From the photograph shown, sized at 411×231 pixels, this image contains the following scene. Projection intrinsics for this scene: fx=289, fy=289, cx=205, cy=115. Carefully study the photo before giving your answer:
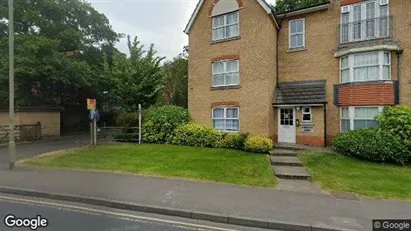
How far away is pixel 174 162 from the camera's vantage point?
1207 cm

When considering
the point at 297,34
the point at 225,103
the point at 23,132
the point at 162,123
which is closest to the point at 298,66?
the point at 297,34

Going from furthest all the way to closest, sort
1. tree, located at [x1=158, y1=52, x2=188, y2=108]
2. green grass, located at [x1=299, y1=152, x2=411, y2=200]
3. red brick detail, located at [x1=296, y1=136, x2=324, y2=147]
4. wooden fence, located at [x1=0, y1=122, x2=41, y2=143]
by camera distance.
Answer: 1. tree, located at [x1=158, y1=52, x2=188, y2=108]
2. wooden fence, located at [x1=0, y1=122, x2=41, y2=143]
3. red brick detail, located at [x1=296, y1=136, x2=324, y2=147]
4. green grass, located at [x1=299, y1=152, x2=411, y2=200]

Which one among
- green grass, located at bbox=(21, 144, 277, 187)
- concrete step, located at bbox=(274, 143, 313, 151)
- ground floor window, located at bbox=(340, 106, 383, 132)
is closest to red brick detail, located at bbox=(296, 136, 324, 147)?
concrete step, located at bbox=(274, 143, 313, 151)

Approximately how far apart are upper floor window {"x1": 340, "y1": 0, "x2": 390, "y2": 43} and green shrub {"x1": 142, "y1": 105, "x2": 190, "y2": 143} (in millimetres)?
10449

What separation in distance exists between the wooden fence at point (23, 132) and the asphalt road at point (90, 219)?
14925mm

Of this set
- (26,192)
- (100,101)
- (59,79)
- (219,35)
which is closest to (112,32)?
(100,101)

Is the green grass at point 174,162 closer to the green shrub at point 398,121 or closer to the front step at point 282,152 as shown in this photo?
the front step at point 282,152

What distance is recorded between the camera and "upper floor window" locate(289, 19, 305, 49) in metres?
17.3

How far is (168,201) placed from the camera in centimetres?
711

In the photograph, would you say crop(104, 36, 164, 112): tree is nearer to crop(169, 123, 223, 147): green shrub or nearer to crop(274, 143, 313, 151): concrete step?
crop(169, 123, 223, 147): green shrub

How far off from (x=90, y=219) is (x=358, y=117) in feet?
46.3

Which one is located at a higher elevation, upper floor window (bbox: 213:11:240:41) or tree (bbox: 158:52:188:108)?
upper floor window (bbox: 213:11:240:41)

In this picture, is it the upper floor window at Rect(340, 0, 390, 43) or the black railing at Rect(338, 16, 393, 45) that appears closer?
the black railing at Rect(338, 16, 393, 45)

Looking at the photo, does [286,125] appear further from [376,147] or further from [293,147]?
[376,147]
